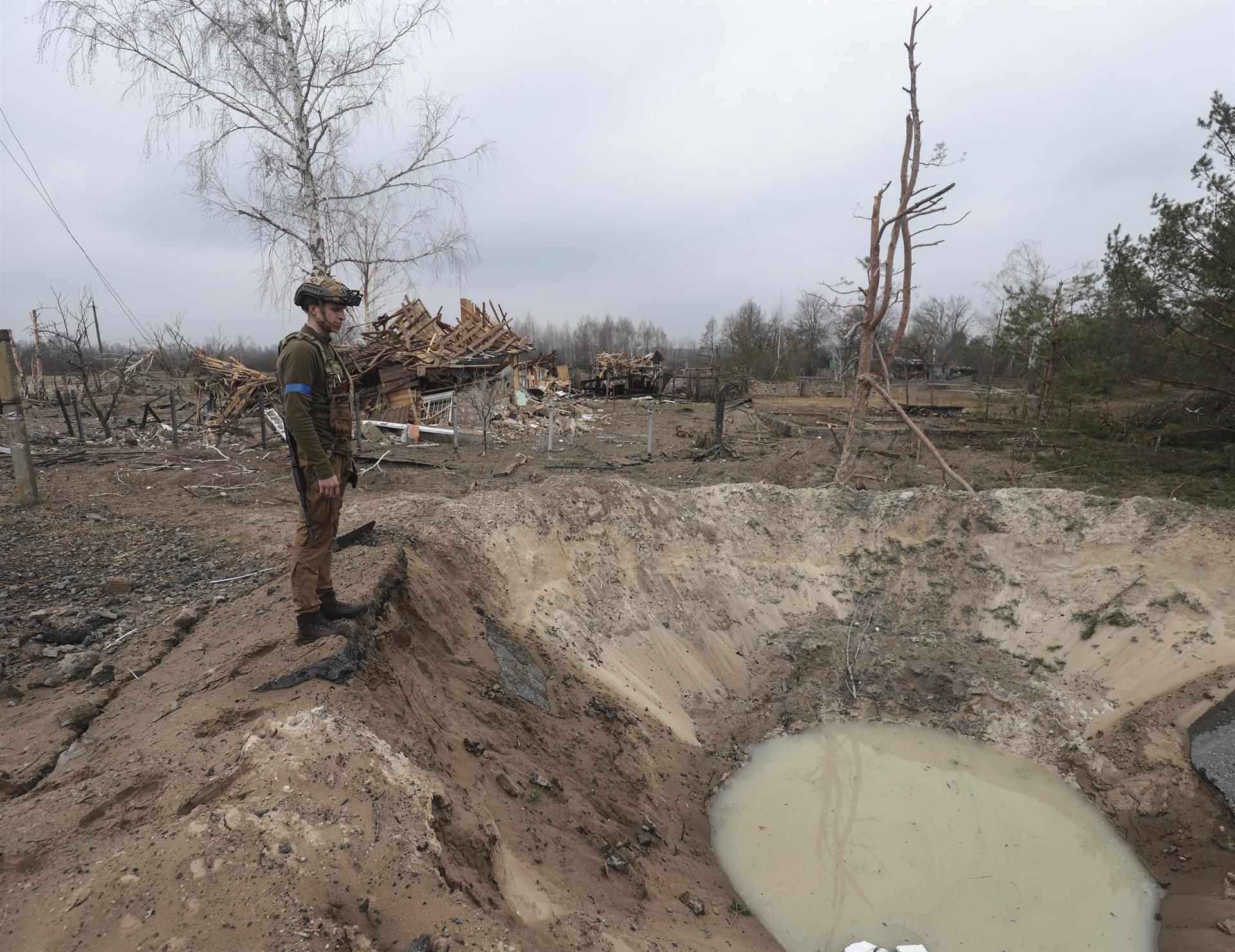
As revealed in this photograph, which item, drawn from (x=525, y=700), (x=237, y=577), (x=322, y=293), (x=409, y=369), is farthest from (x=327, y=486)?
(x=409, y=369)

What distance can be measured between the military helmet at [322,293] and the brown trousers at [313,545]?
94cm

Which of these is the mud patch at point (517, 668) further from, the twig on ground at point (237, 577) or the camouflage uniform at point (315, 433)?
the twig on ground at point (237, 577)

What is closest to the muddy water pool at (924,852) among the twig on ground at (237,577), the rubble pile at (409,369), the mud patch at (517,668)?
the mud patch at (517,668)

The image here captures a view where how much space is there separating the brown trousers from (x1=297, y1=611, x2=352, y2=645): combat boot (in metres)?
0.05

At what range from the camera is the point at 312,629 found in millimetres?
3518

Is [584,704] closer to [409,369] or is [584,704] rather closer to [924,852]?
[924,852]

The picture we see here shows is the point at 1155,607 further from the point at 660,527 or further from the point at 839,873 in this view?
the point at 660,527

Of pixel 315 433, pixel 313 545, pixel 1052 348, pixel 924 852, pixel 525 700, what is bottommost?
pixel 924 852

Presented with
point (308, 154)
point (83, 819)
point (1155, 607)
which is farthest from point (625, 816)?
point (308, 154)

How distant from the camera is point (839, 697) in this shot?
639 centimetres

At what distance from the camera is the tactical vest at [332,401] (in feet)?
10.7

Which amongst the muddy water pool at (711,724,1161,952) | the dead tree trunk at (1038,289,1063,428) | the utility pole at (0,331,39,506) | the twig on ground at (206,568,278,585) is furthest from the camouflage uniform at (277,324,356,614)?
the dead tree trunk at (1038,289,1063,428)

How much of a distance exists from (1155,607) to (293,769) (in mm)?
7948

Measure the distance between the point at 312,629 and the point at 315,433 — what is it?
1191 mm
